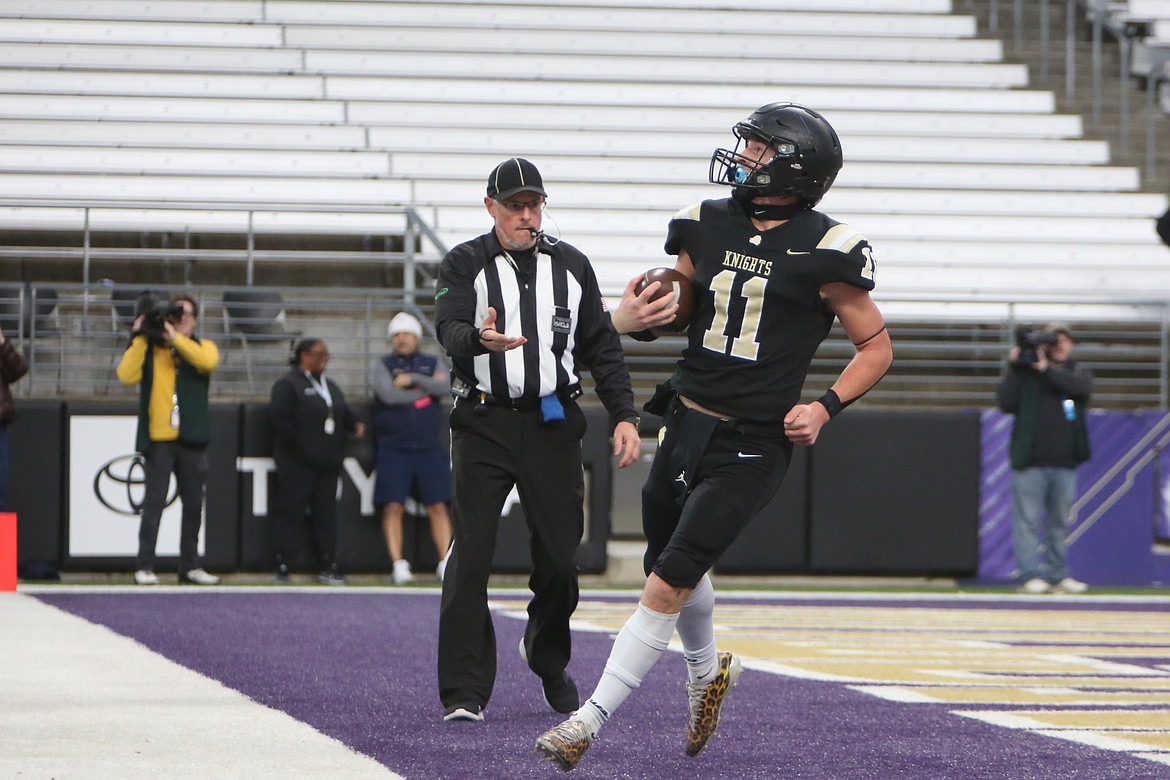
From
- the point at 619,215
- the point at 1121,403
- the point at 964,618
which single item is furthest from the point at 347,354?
the point at 1121,403

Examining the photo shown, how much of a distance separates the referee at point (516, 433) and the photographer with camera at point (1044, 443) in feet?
24.1

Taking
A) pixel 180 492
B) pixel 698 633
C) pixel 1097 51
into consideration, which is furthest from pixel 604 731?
pixel 1097 51

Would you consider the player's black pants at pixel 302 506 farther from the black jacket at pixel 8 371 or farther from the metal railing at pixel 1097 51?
the metal railing at pixel 1097 51

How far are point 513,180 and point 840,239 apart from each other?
116cm

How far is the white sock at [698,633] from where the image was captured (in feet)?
14.7

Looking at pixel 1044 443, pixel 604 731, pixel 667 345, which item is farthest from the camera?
pixel 667 345

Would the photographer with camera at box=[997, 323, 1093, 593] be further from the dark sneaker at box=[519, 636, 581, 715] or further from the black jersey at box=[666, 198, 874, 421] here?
the black jersey at box=[666, 198, 874, 421]

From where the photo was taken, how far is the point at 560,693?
5.25 m

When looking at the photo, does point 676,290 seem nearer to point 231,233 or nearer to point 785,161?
point 785,161

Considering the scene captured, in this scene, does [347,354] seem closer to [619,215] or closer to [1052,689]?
[619,215]

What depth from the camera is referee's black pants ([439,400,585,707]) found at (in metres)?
5.10

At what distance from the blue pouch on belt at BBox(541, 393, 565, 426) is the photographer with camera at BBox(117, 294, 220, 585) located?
6.14 m

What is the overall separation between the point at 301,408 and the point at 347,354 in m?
1.27

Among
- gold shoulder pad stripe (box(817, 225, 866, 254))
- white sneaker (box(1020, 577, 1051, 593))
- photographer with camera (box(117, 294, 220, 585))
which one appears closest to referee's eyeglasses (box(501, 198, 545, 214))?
gold shoulder pad stripe (box(817, 225, 866, 254))
